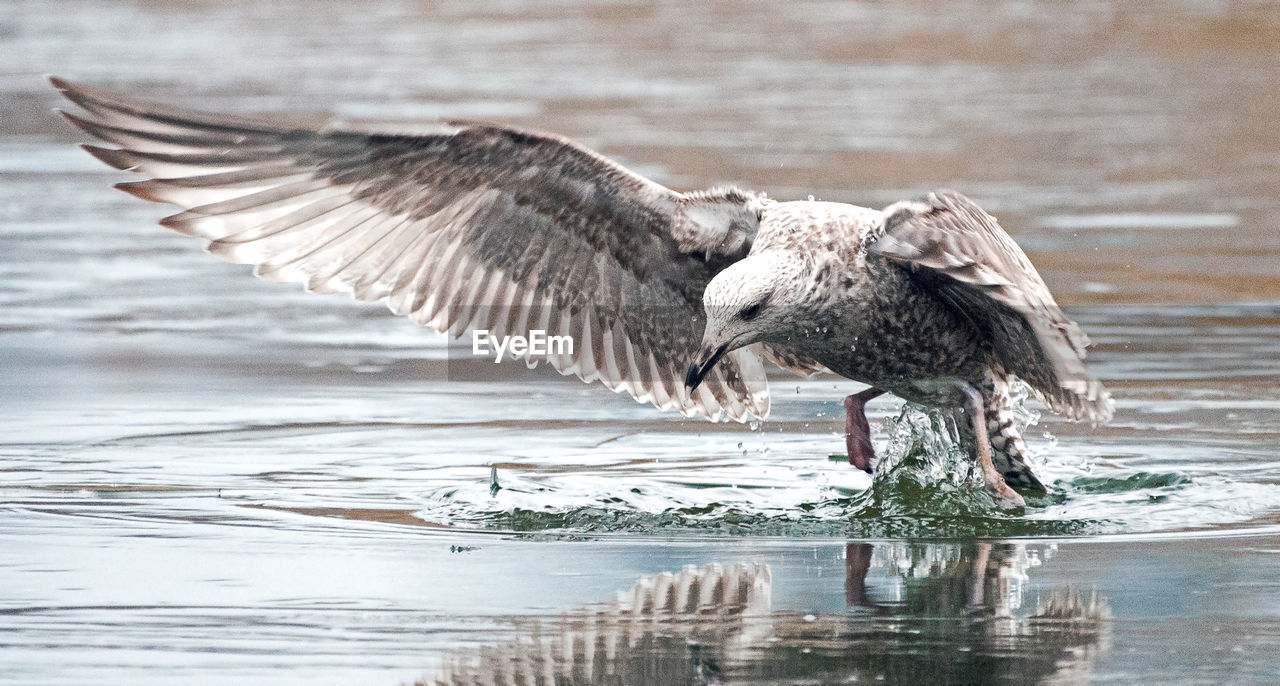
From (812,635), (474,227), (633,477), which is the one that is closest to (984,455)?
(633,477)

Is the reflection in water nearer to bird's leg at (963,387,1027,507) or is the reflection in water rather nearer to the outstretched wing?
the outstretched wing

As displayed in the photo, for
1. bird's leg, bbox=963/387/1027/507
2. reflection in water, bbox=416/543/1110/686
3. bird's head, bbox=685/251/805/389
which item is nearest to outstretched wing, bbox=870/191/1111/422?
bird's leg, bbox=963/387/1027/507

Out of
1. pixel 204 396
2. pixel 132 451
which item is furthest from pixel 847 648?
pixel 204 396

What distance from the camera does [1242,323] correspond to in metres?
10.1

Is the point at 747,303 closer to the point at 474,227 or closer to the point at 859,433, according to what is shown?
the point at 859,433

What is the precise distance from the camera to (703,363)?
21.9 feet

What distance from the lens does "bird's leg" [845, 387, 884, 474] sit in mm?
7625

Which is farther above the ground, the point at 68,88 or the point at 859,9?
the point at 859,9

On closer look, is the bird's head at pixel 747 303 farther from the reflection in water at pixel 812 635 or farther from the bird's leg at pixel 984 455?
the reflection in water at pixel 812 635

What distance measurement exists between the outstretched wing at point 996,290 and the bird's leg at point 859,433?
25.8 inches

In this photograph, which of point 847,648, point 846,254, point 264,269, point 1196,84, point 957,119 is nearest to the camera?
point 847,648

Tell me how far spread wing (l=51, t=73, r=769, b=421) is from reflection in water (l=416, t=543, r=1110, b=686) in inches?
79.3

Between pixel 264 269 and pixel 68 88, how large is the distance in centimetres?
128

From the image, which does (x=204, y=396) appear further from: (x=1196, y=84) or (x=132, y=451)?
(x=1196, y=84)
